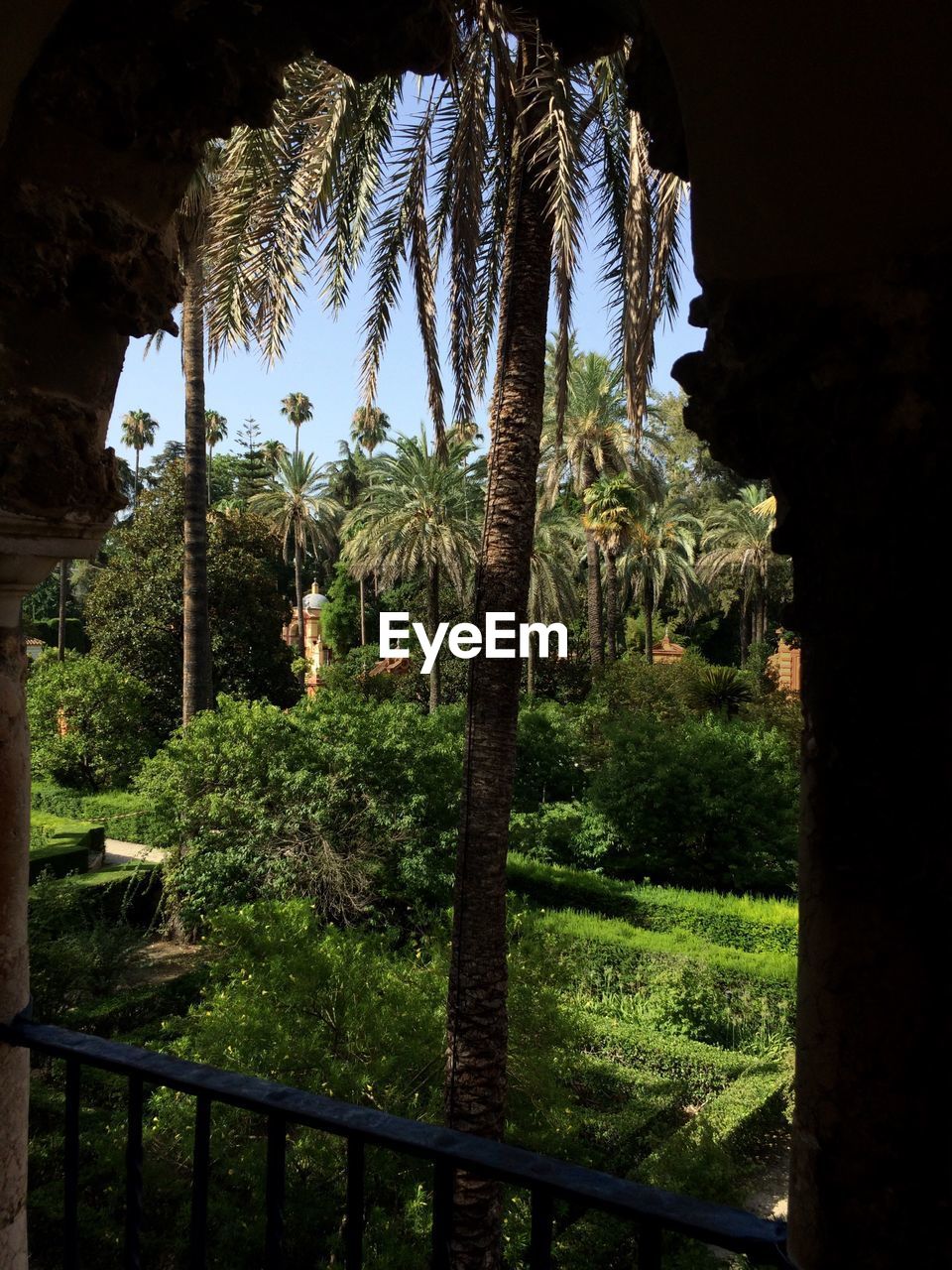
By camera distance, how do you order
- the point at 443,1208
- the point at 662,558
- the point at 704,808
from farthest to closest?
the point at 662,558 → the point at 704,808 → the point at 443,1208

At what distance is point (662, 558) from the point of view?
3359 cm

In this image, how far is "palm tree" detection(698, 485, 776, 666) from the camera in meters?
35.3

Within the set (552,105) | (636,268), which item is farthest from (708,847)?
(552,105)

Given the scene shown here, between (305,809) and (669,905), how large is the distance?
19.7ft

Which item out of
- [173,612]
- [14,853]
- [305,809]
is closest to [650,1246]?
[14,853]

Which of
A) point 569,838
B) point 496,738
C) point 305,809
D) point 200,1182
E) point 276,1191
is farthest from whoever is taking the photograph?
point 569,838

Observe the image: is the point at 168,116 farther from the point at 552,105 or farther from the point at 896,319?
the point at 552,105

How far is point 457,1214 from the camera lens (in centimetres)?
647

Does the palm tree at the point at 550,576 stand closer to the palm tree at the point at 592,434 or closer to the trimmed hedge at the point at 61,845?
the palm tree at the point at 592,434

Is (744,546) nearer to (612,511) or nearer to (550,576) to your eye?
(550,576)

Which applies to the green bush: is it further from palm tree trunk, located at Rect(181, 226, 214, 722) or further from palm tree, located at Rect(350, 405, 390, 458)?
palm tree, located at Rect(350, 405, 390, 458)

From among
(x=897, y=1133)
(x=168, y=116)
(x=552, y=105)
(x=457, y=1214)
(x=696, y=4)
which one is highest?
(x=552, y=105)

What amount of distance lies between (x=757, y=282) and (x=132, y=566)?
2535cm

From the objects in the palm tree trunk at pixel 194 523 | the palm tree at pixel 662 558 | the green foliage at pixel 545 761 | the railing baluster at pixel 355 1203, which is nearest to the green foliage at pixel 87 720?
the palm tree trunk at pixel 194 523
